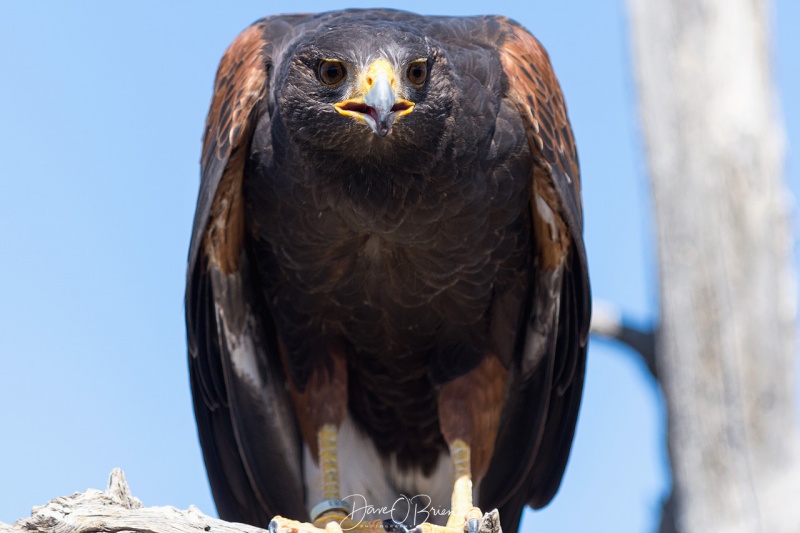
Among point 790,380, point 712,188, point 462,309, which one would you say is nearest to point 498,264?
point 462,309

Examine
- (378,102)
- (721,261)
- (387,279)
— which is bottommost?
(387,279)

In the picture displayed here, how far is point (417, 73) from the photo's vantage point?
529 cm

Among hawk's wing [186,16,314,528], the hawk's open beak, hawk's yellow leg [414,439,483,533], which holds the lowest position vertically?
hawk's yellow leg [414,439,483,533]

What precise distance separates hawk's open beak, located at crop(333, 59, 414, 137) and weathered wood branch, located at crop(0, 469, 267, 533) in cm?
179

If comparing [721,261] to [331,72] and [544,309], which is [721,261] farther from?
[331,72]

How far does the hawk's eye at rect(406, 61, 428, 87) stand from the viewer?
17.2 ft

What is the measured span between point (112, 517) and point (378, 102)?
2.04m

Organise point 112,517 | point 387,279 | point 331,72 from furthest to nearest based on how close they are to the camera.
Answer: point 387,279
point 331,72
point 112,517

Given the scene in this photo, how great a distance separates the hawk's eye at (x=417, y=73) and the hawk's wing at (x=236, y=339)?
99 cm

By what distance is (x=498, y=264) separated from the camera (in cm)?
606
